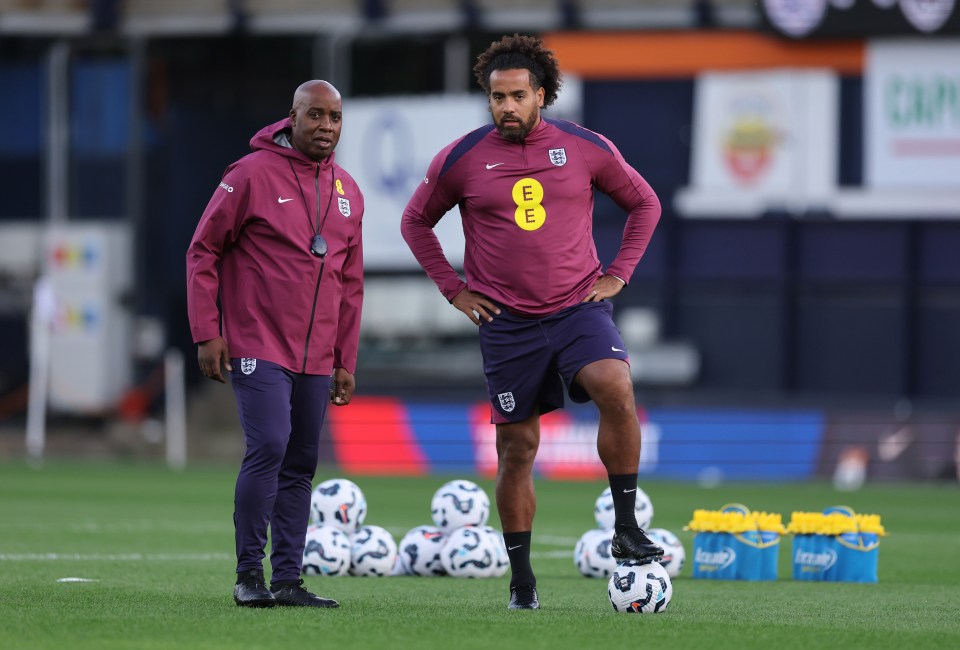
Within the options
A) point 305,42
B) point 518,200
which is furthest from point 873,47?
point 518,200

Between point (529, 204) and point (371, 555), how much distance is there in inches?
128

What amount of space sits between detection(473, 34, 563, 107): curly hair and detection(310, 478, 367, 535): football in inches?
134

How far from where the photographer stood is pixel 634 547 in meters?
8.27

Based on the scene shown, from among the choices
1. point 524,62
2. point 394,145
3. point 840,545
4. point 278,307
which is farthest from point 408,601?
point 394,145

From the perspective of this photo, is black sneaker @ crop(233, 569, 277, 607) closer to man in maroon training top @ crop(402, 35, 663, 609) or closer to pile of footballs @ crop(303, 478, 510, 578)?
man in maroon training top @ crop(402, 35, 663, 609)

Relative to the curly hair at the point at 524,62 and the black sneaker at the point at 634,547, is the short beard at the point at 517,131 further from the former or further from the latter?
the black sneaker at the point at 634,547

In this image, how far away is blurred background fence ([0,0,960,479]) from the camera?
26000 millimetres

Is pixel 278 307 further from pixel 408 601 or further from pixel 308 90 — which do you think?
pixel 408 601

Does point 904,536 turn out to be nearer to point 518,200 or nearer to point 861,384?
point 518,200

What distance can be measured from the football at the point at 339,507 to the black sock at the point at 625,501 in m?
3.21

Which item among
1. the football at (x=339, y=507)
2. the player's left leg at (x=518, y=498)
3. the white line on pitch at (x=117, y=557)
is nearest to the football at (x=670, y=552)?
the football at (x=339, y=507)

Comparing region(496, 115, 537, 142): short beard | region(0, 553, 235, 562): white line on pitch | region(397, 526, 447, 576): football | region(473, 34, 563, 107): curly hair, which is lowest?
region(0, 553, 235, 562): white line on pitch

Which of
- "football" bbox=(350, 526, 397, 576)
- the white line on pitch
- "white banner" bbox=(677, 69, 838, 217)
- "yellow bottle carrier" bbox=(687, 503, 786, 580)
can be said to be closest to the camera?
"football" bbox=(350, 526, 397, 576)

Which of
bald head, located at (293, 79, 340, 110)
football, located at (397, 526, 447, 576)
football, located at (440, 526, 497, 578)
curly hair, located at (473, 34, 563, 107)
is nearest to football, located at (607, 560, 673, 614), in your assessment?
curly hair, located at (473, 34, 563, 107)
